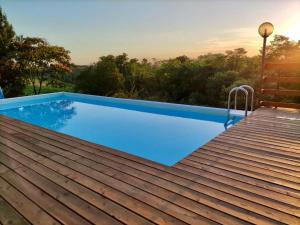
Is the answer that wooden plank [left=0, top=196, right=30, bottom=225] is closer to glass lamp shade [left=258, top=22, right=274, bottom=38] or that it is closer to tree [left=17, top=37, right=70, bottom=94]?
glass lamp shade [left=258, top=22, right=274, bottom=38]

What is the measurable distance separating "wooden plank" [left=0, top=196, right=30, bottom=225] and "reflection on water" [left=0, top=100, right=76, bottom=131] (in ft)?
12.3

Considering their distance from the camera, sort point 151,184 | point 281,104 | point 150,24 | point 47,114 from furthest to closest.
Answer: point 150,24 → point 47,114 → point 281,104 → point 151,184

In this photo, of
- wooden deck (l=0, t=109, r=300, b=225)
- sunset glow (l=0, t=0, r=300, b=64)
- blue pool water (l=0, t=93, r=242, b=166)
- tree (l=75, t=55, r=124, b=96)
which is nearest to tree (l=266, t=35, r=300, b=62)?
sunset glow (l=0, t=0, r=300, b=64)

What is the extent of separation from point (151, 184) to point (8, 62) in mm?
10602

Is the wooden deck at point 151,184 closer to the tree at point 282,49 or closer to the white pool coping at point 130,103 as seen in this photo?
the white pool coping at point 130,103

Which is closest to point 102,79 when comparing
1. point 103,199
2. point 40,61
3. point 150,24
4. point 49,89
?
point 49,89

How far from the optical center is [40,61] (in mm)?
10672

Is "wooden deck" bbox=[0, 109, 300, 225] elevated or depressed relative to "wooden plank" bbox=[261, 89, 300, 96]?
depressed

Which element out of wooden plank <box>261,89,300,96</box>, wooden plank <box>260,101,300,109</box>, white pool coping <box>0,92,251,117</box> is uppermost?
wooden plank <box>261,89,300,96</box>

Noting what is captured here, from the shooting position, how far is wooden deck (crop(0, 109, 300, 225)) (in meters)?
1.64

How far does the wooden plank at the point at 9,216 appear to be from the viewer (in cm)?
164

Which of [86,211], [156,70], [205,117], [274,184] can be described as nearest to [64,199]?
[86,211]

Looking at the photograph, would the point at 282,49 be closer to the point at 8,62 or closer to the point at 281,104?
the point at 281,104

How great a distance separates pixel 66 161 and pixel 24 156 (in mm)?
603
